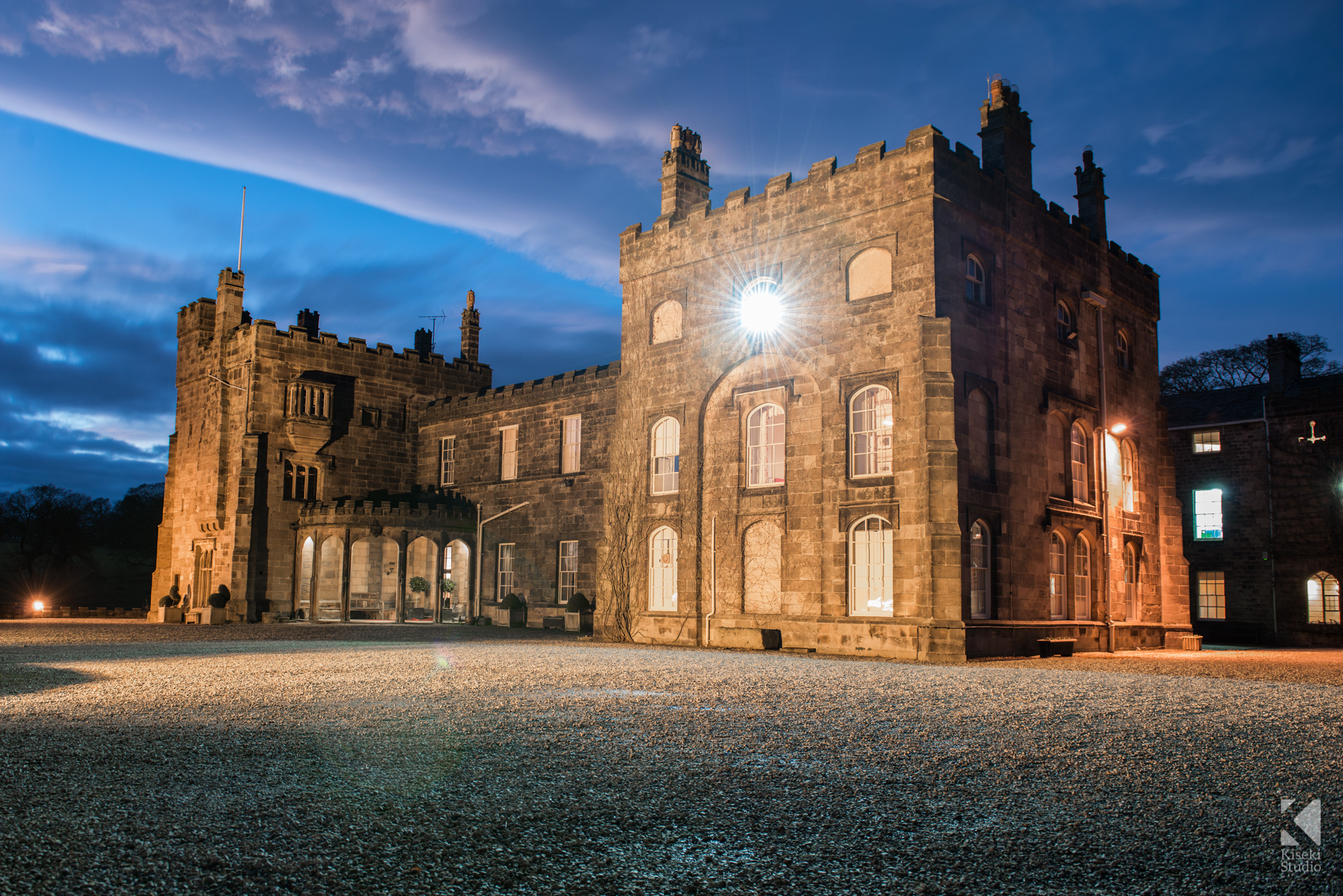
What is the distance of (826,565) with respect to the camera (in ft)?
Answer: 61.2

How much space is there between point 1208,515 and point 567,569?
20.2 meters

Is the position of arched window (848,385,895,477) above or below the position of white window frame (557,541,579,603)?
above

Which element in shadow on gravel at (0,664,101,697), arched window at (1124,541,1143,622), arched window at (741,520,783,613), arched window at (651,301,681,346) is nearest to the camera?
shadow on gravel at (0,664,101,697)

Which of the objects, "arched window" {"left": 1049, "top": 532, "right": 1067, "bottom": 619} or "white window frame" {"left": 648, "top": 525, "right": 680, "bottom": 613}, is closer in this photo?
"arched window" {"left": 1049, "top": 532, "right": 1067, "bottom": 619}

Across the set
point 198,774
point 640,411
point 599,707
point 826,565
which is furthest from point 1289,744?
point 640,411

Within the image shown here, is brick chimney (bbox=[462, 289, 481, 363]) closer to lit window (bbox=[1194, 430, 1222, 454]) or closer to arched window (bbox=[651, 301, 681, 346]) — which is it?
arched window (bbox=[651, 301, 681, 346])

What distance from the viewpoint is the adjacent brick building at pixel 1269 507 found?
28141 millimetres

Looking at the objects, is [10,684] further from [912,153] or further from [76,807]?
[912,153]

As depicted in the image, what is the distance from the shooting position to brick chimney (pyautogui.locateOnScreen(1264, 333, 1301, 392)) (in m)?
29.5

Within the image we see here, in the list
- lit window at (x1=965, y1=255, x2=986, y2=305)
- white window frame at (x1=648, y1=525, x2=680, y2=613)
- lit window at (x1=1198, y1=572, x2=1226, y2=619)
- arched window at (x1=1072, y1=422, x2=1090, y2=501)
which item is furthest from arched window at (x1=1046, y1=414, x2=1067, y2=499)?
lit window at (x1=1198, y1=572, x2=1226, y2=619)

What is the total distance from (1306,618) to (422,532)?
25.9 metres

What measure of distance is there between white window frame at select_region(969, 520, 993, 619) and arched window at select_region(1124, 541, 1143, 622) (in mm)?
6156

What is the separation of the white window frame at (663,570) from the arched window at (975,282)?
26.2 feet

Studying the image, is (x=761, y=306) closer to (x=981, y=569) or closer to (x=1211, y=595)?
(x=981, y=569)
